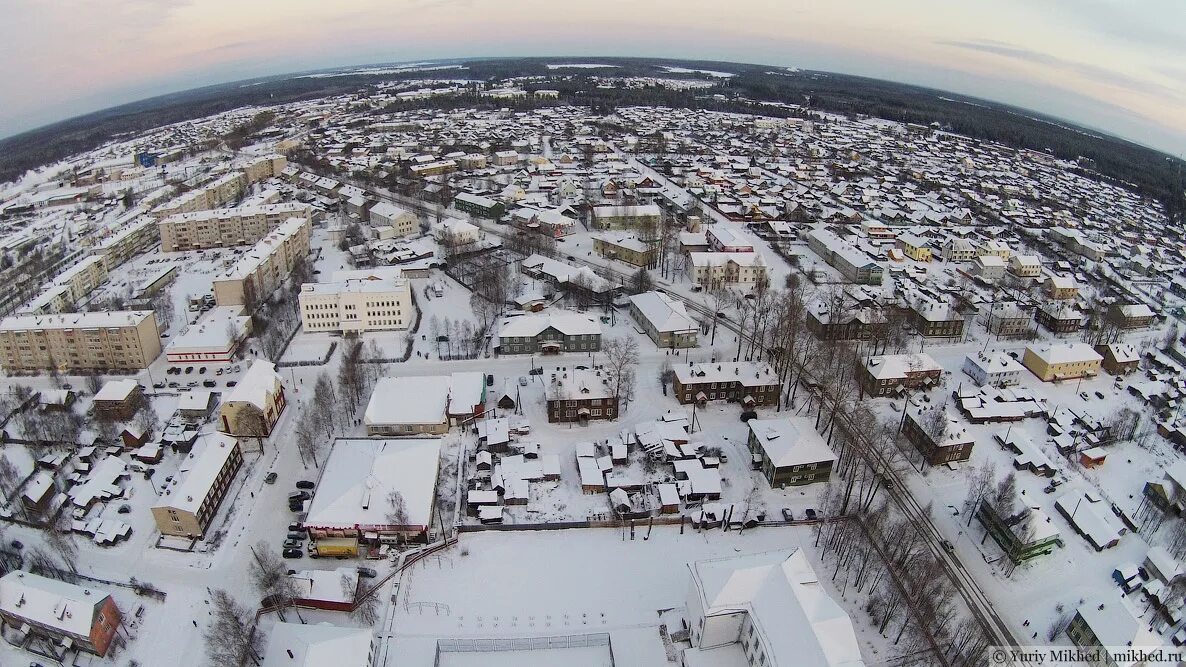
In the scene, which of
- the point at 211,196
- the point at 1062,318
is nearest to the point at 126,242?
the point at 211,196

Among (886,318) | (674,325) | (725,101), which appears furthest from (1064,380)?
(725,101)

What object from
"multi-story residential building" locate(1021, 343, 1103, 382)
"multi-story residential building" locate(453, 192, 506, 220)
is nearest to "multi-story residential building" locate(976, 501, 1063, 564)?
"multi-story residential building" locate(1021, 343, 1103, 382)

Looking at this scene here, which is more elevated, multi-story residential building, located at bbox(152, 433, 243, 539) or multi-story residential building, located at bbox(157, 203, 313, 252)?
multi-story residential building, located at bbox(157, 203, 313, 252)

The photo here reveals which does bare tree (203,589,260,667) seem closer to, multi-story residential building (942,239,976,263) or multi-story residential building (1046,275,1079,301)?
multi-story residential building (1046,275,1079,301)

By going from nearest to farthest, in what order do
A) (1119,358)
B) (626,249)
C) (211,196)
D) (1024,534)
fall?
1. (1024,534)
2. (1119,358)
3. (626,249)
4. (211,196)

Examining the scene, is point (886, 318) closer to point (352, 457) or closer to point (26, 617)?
point (352, 457)

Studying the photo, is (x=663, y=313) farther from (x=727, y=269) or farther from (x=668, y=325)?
(x=727, y=269)
